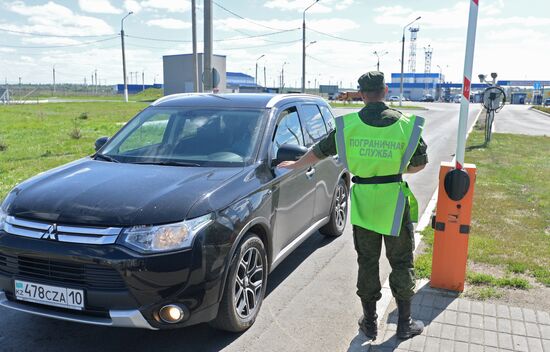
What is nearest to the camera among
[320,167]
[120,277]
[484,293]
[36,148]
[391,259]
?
[120,277]

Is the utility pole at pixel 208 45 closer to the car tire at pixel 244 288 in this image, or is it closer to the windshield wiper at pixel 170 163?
the windshield wiper at pixel 170 163

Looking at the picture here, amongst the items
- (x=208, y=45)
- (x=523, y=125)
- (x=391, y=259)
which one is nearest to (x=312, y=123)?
(x=391, y=259)

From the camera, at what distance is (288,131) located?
4.95 metres

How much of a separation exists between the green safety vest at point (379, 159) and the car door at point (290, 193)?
0.90 meters

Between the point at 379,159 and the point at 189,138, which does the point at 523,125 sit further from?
the point at 379,159

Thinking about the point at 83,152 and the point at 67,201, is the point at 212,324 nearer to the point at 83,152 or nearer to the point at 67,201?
the point at 67,201

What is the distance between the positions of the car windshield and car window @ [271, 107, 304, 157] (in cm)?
20

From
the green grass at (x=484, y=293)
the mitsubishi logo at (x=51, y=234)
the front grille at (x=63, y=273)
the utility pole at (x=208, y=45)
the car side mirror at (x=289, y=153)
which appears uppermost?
the utility pole at (x=208, y=45)

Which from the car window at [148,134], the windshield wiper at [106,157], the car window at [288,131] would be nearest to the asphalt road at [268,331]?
the car window at [288,131]

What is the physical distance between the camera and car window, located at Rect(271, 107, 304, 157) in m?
4.59

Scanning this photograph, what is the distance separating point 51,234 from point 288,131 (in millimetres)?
2496

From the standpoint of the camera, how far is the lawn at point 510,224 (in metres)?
4.98

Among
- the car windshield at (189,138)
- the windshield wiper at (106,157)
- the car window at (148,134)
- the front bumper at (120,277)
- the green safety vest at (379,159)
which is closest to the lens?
the front bumper at (120,277)

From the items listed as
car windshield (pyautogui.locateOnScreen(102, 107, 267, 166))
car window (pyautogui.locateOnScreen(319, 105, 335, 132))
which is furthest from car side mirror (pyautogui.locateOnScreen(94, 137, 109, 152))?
car window (pyautogui.locateOnScreen(319, 105, 335, 132))
